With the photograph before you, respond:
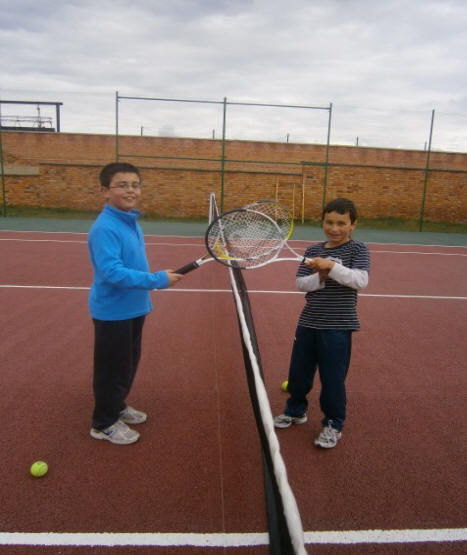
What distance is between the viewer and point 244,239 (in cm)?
372

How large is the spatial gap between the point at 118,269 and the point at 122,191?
466mm

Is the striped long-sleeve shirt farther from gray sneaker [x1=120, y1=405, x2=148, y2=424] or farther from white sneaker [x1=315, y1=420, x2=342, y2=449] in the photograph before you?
gray sneaker [x1=120, y1=405, x2=148, y2=424]

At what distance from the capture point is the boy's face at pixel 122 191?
2701 mm

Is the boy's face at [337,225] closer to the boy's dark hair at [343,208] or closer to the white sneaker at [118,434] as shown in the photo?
the boy's dark hair at [343,208]

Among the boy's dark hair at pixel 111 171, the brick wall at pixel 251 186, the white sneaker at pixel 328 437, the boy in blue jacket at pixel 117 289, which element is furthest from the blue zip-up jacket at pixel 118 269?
the brick wall at pixel 251 186

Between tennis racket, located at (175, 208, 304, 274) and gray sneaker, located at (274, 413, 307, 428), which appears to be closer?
gray sneaker, located at (274, 413, 307, 428)

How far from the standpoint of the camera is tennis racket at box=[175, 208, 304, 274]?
11.1ft

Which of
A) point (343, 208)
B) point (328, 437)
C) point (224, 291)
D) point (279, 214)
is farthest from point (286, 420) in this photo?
point (224, 291)

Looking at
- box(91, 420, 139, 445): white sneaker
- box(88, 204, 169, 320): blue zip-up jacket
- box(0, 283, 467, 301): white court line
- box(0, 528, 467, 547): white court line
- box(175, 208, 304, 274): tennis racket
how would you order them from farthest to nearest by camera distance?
1. box(0, 283, 467, 301): white court line
2. box(175, 208, 304, 274): tennis racket
3. box(91, 420, 139, 445): white sneaker
4. box(88, 204, 169, 320): blue zip-up jacket
5. box(0, 528, 467, 547): white court line

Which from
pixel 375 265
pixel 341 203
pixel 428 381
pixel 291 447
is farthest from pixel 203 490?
pixel 375 265

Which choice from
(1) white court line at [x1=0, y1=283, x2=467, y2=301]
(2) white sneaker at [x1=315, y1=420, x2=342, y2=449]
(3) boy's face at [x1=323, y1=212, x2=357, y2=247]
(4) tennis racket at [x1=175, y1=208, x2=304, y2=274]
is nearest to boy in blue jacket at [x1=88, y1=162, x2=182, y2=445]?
(4) tennis racket at [x1=175, y1=208, x2=304, y2=274]

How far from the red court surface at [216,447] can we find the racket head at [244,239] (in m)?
1.06

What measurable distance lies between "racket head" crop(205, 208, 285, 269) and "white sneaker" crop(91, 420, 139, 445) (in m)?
1.26

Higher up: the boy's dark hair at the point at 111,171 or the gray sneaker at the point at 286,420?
the boy's dark hair at the point at 111,171
